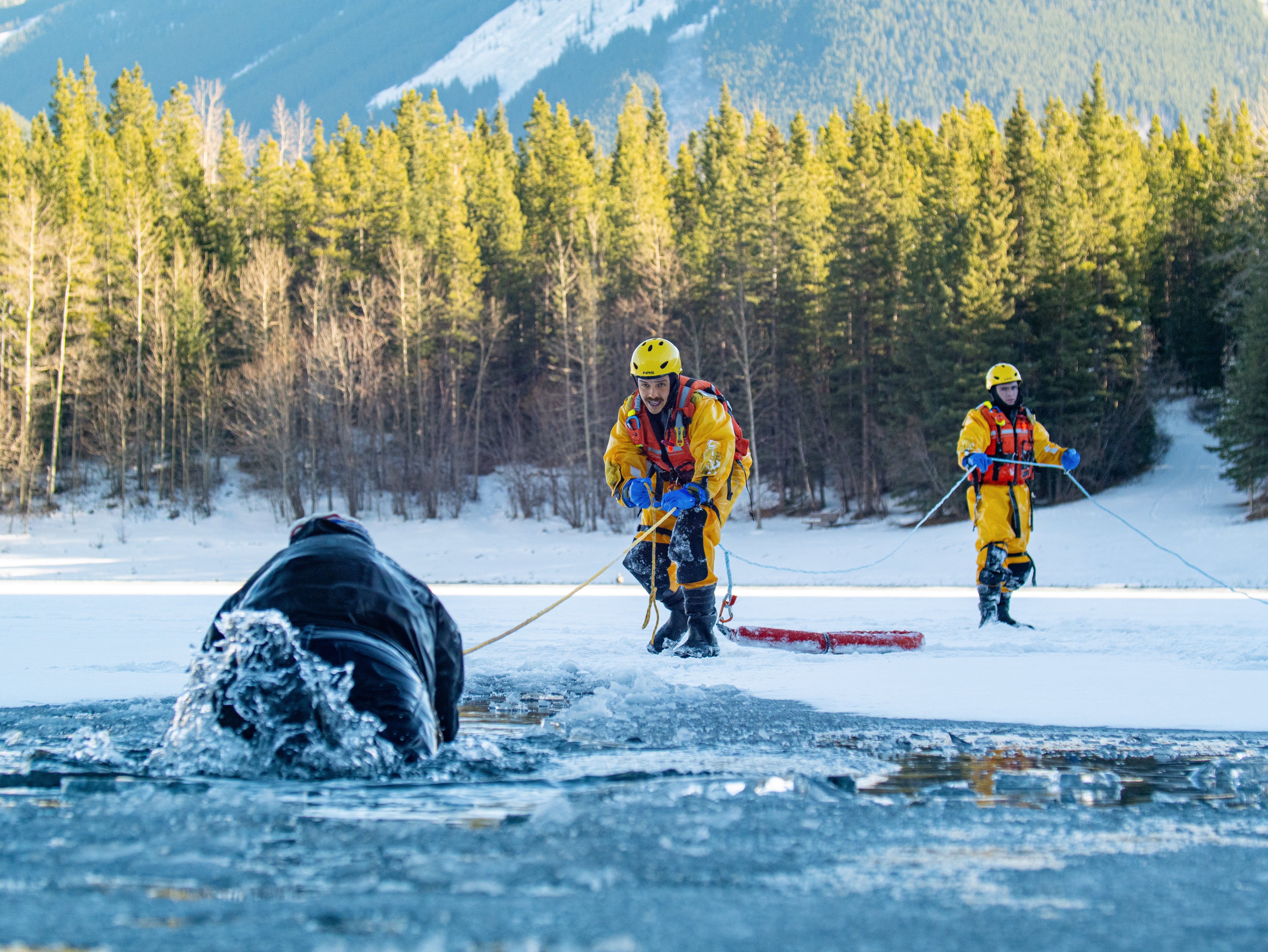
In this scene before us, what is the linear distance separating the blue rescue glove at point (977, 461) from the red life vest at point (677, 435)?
2224 mm

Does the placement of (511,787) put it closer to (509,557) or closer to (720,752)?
(720,752)

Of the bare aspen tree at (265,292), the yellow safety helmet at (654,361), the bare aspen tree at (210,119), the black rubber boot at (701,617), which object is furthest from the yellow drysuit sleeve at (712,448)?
the bare aspen tree at (210,119)

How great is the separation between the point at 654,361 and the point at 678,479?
902 millimetres

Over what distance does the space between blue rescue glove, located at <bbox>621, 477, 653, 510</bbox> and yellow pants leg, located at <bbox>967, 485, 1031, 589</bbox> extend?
289 centimetres

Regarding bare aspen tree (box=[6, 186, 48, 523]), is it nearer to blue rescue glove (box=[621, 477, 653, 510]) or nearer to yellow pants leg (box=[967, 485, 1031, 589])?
blue rescue glove (box=[621, 477, 653, 510])

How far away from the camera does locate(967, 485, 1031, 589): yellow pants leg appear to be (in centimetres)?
798

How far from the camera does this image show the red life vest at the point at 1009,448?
26.3 feet

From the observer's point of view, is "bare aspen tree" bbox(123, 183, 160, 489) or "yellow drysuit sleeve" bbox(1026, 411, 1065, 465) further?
"bare aspen tree" bbox(123, 183, 160, 489)

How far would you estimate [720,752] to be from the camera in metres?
3.49

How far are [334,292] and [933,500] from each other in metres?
26.2

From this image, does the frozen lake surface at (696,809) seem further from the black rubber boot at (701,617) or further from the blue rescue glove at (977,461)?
the blue rescue glove at (977,461)

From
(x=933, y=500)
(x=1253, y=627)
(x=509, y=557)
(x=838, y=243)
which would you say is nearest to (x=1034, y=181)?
(x=838, y=243)

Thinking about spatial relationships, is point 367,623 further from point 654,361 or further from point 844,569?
point 844,569

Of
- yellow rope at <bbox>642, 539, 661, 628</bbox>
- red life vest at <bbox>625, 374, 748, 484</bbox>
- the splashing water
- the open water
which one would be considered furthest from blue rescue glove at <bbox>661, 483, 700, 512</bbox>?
the splashing water
